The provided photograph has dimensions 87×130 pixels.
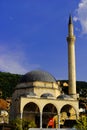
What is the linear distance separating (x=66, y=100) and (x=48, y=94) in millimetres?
2280

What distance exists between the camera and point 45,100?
3994cm

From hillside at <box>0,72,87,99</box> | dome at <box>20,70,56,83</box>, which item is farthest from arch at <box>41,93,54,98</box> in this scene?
hillside at <box>0,72,87,99</box>

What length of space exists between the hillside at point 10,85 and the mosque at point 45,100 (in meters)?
22.2

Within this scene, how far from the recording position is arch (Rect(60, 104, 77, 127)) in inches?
1629

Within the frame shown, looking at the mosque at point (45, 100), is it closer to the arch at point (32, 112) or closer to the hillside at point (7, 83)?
the arch at point (32, 112)

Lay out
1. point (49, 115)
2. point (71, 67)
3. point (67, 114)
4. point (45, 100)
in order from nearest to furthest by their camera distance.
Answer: point (45, 100) < point (49, 115) < point (67, 114) < point (71, 67)

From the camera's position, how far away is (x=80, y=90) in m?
73.8

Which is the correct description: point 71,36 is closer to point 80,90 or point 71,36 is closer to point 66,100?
point 66,100

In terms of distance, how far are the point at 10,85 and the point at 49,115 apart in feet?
99.9

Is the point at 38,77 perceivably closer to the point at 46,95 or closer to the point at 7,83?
the point at 46,95

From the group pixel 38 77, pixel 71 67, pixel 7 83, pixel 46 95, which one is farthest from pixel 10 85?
pixel 46 95

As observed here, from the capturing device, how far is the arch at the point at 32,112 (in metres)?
40.3

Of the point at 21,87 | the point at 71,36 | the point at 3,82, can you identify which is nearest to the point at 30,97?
the point at 21,87

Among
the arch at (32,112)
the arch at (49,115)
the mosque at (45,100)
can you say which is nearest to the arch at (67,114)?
the mosque at (45,100)
